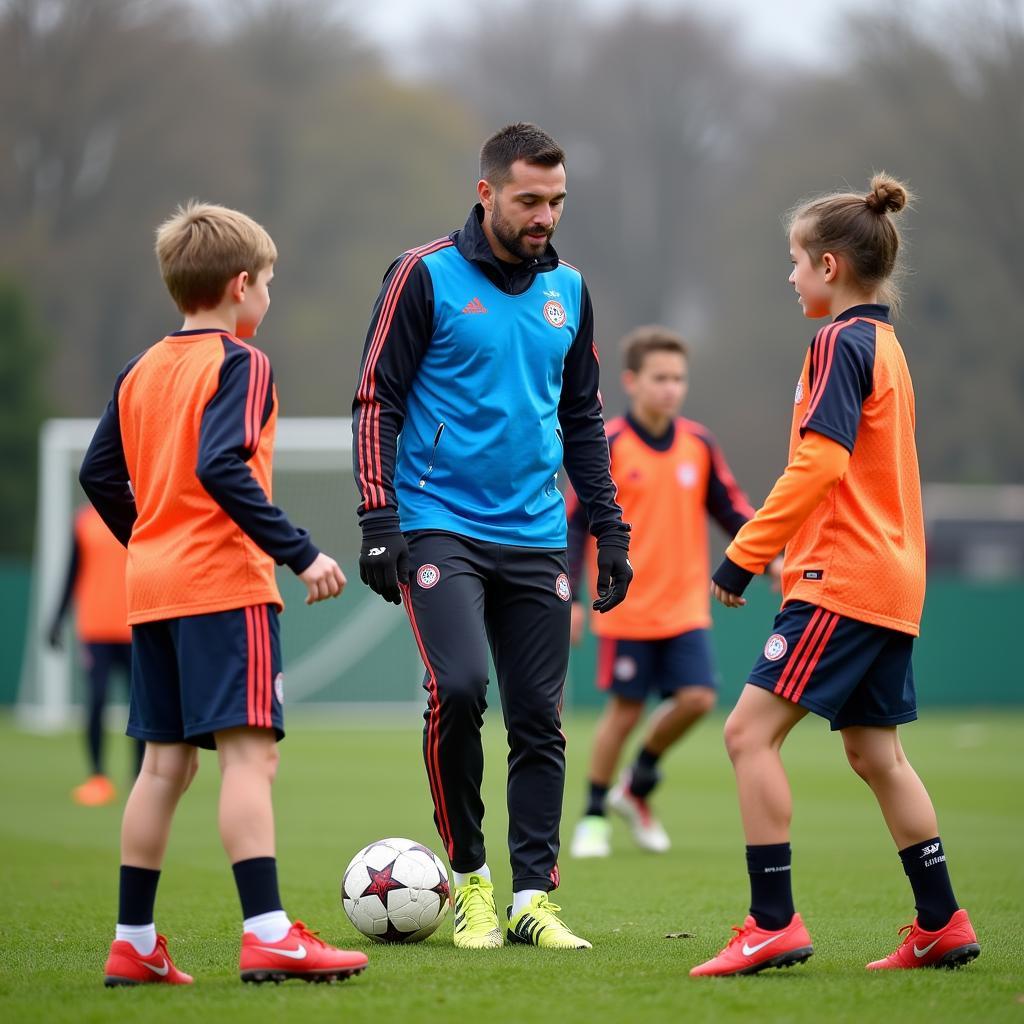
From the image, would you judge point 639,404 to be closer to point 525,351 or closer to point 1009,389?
point 525,351

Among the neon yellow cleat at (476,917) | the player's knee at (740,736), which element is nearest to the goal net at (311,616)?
A: the neon yellow cleat at (476,917)

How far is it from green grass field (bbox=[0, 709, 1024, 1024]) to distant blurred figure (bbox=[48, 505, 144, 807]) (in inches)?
13.7

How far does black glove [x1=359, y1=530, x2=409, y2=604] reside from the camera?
16.2 feet

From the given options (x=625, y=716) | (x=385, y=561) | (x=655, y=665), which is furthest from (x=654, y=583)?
(x=385, y=561)

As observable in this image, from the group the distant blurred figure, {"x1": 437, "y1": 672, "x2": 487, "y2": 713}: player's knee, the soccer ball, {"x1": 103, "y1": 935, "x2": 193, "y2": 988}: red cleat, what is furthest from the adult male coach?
the distant blurred figure

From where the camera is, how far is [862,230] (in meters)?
4.83

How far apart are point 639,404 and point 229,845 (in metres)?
4.95

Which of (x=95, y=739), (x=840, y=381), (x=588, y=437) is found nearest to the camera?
(x=840, y=381)

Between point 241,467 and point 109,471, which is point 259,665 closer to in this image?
point 241,467

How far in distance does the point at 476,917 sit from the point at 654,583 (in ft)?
11.8

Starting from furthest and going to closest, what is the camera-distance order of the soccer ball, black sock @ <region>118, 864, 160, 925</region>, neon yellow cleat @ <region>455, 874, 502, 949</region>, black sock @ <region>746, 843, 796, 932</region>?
the soccer ball
neon yellow cleat @ <region>455, 874, 502, 949</region>
black sock @ <region>746, 843, 796, 932</region>
black sock @ <region>118, 864, 160, 925</region>

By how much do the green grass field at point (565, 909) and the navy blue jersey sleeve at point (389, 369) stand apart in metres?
1.44

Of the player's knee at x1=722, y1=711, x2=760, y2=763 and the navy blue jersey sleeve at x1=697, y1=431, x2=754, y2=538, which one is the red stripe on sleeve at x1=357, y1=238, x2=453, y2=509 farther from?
the navy blue jersey sleeve at x1=697, y1=431, x2=754, y2=538

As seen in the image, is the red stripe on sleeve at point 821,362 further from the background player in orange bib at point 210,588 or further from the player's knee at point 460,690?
the background player in orange bib at point 210,588
